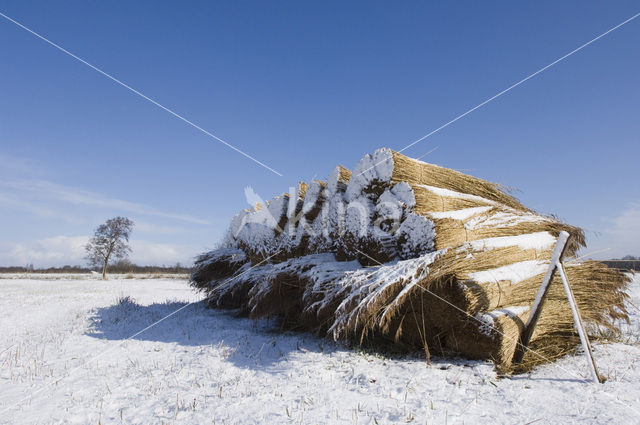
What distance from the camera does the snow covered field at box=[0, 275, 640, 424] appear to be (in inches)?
106

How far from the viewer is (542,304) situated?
3520mm

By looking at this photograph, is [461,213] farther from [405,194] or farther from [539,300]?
[539,300]

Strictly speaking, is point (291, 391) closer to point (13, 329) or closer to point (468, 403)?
point (468, 403)

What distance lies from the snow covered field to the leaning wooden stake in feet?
0.85

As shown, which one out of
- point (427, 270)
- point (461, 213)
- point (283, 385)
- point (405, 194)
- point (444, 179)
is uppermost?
point (444, 179)

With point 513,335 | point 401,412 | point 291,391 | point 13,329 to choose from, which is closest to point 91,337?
point 13,329

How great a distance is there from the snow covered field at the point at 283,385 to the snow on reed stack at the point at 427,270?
0.35 m

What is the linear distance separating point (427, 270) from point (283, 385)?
1.77 meters

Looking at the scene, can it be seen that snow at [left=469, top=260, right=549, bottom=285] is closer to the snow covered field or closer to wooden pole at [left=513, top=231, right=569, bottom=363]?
wooden pole at [left=513, top=231, right=569, bottom=363]

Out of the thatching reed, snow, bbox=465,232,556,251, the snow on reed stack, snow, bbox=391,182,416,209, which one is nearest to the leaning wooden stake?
the snow on reed stack

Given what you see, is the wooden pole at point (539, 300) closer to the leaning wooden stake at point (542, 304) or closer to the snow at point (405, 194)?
the leaning wooden stake at point (542, 304)

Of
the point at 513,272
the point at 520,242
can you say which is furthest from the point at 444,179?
the point at 513,272

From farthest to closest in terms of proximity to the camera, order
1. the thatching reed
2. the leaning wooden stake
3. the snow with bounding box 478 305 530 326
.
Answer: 1. the thatching reed
2. the snow with bounding box 478 305 530 326
3. the leaning wooden stake

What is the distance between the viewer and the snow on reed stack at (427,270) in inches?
140
